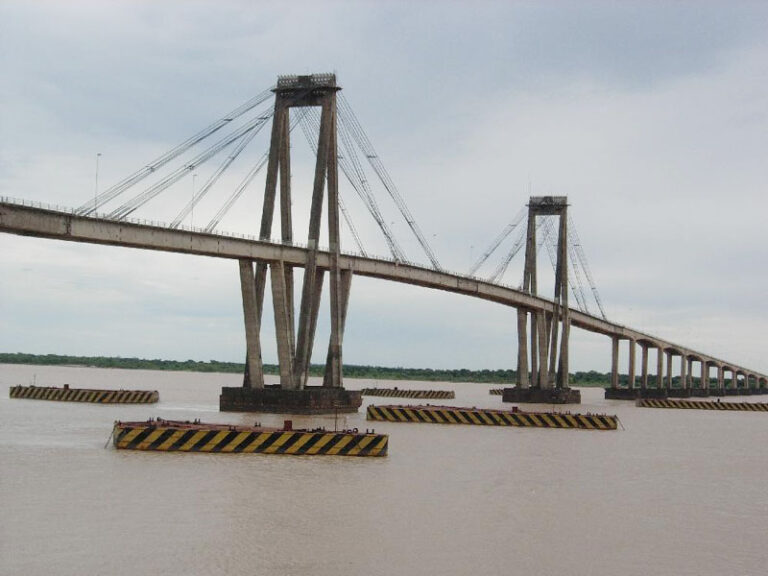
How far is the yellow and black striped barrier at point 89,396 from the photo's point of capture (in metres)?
64.4

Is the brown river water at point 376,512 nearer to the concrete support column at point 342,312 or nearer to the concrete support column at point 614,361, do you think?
the concrete support column at point 342,312

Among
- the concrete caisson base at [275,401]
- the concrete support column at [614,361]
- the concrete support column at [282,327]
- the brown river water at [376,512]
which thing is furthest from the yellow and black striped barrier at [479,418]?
the concrete support column at [614,361]

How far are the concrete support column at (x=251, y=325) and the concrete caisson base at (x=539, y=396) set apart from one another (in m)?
37.4

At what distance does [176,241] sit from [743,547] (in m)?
35.4

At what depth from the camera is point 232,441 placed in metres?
30.4

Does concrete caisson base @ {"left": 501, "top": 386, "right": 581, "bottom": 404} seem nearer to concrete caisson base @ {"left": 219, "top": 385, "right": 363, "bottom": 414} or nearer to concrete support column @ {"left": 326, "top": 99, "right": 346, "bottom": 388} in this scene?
concrete support column @ {"left": 326, "top": 99, "right": 346, "bottom": 388}

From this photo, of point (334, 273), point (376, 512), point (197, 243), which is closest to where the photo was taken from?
point (376, 512)

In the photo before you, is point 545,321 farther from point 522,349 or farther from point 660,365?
point 660,365

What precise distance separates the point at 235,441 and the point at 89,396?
36.9m

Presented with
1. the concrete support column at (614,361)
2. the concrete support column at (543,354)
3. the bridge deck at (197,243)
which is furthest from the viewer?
the concrete support column at (614,361)

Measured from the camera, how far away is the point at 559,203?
313ft

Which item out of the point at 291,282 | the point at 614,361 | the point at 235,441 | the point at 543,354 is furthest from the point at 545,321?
the point at 235,441

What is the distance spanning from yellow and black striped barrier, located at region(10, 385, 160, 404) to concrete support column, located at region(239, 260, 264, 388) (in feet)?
38.0

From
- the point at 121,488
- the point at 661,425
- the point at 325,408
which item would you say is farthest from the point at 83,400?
the point at 121,488
